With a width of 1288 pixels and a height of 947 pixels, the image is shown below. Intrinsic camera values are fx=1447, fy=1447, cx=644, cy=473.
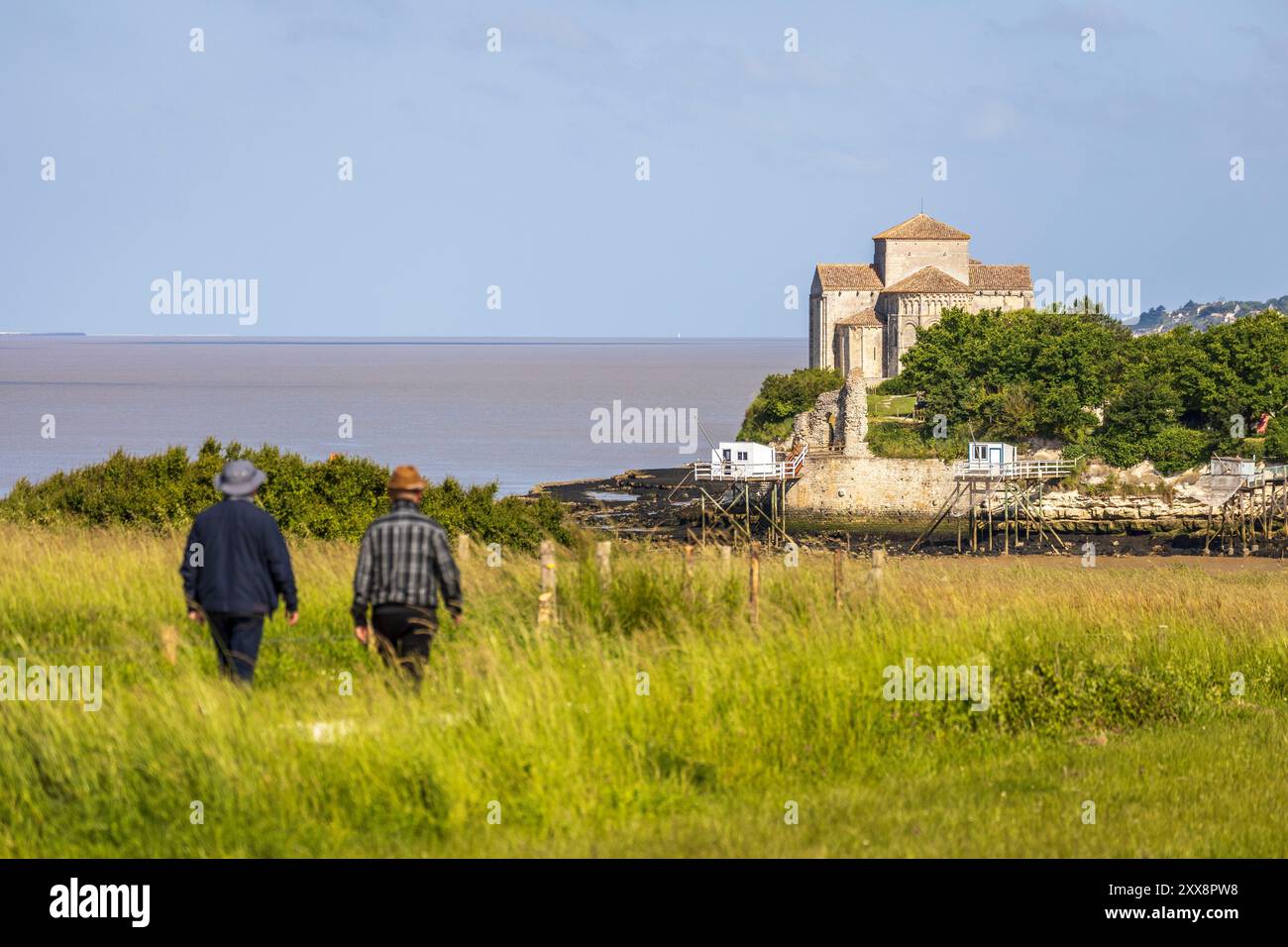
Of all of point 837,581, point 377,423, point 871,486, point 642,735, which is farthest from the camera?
point 377,423

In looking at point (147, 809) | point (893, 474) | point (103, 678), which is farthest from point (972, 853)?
point (893, 474)

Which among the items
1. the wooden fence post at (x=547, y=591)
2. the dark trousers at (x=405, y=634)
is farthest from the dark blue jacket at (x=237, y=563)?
the wooden fence post at (x=547, y=591)

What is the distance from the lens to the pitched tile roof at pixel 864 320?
105375 millimetres

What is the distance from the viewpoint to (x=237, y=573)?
8.90 meters

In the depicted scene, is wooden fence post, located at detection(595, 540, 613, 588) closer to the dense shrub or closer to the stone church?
the dense shrub

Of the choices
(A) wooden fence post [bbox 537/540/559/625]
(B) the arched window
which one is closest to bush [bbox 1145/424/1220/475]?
(B) the arched window

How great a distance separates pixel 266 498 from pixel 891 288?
89.2 meters

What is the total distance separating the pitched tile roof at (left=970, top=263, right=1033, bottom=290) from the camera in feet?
360

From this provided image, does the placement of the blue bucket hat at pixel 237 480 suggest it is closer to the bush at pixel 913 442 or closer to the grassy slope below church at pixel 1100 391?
the bush at pixel 913 442

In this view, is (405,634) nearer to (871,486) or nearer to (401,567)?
(401,567)

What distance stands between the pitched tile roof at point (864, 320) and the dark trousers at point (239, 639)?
9858cm

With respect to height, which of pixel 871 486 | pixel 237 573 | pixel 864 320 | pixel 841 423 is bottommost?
pixel 237 573

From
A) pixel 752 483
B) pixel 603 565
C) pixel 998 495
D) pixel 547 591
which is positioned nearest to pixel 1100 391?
pixel 998 495

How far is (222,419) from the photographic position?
12000 cm
